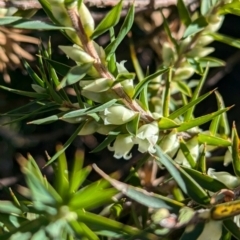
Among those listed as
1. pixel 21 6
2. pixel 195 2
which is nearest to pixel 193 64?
pixel 195 2

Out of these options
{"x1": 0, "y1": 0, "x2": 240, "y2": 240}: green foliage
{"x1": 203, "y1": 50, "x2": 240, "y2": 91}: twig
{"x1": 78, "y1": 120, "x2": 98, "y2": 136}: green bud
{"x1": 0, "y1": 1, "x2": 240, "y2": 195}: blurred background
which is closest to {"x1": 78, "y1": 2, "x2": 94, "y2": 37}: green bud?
{"x1": 0, "y1": 0, "x2": 240, "y2": 240}: green foliage

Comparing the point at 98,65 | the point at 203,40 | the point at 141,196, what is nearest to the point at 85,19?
the point at 98,65

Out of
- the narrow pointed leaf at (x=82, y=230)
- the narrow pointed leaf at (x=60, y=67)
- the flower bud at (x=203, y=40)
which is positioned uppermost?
the narrow pointed leaf at (x=60, y=67)

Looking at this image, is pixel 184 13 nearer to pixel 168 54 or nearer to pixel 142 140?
pixel 168 54

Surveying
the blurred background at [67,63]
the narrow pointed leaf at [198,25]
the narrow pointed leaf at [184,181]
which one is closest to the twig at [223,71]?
the blurred background at [67,63]

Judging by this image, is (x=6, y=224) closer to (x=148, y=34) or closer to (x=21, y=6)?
(x=21, y=6)

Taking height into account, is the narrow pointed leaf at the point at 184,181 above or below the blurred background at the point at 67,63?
above

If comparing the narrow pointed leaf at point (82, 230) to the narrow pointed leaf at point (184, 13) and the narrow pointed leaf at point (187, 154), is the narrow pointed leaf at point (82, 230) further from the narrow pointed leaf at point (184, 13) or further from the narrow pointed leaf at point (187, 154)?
the narrow pointed leaf at point (184, 13)
